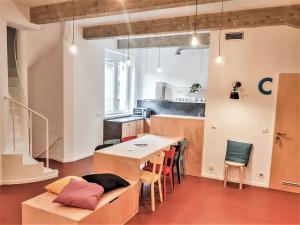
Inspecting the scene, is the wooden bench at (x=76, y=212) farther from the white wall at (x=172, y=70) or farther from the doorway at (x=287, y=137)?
the white wall at (x=172, y=70)

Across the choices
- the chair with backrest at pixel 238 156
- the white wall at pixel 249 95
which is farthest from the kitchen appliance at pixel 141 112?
the chair with backrest at pixel 238 156

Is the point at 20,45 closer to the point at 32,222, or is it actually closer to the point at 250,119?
the point at 32,222

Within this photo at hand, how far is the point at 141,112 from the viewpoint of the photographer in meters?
8.04

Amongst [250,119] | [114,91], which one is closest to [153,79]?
[114,91]

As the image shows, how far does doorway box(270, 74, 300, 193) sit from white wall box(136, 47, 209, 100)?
10.8 ft

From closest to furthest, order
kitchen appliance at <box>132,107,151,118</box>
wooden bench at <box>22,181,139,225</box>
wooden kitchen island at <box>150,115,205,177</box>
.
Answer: wooden bench at <box>22,181,139,225</box>
wooden kitchen island at <box>150,115,205,177</box>
kitchen appliance at <box>132,107,151,118</box>

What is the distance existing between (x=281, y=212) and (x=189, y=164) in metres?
1.97

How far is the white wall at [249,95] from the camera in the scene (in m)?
4.48

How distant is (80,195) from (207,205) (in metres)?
2.08

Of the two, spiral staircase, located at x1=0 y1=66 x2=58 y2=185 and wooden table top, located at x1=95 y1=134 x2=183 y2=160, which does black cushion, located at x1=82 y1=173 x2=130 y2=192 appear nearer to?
wooden table top, located at x1=95 y1=134 x2=183 y2=160

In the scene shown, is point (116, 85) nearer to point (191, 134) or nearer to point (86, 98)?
point (86, 98)

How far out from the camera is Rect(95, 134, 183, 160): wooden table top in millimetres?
3769

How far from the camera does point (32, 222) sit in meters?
2.72

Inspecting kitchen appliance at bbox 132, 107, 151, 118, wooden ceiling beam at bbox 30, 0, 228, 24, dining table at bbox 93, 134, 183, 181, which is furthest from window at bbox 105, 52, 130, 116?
dining table at bbox 93, 134, 183, 181
